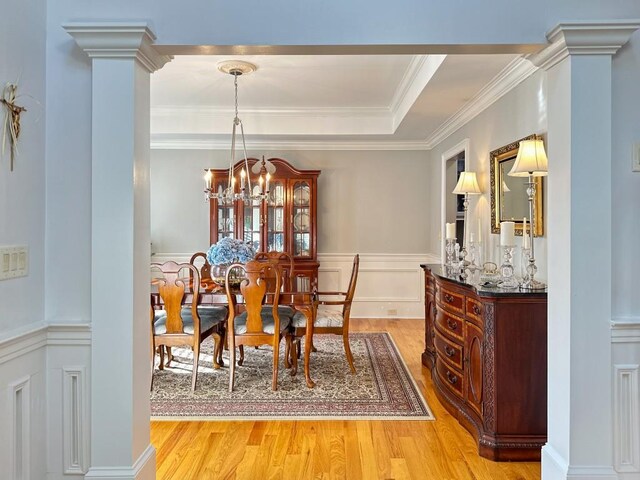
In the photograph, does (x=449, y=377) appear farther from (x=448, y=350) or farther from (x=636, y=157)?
(x=636, y=157)

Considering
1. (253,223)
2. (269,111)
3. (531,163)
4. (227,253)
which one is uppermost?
(269,111)

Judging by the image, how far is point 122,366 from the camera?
5.98 feet

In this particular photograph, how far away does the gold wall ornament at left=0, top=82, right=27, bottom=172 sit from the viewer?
1601 millimetres

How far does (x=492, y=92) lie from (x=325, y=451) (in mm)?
3015

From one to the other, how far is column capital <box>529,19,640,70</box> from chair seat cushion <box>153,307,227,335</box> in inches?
115

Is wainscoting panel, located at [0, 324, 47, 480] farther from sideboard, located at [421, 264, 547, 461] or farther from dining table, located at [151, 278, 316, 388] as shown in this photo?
sideboard, located at [421, 264, 547, 461]

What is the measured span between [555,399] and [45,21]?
105 inches

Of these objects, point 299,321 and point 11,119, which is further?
point 299,321

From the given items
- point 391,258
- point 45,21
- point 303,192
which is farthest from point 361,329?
point 45,21

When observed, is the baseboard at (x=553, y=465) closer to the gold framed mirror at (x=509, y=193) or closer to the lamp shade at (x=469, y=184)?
the gold framed mirror at (x=509, y=193)

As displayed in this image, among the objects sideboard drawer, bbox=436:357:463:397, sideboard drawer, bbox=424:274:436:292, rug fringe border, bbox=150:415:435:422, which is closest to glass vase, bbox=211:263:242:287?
rug fringe border, bbox=150:415:435:422

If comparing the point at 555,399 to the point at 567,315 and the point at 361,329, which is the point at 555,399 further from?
the point at 361,329

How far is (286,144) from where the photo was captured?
602 cm

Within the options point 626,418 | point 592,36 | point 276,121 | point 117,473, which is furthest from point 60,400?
point 276,121
